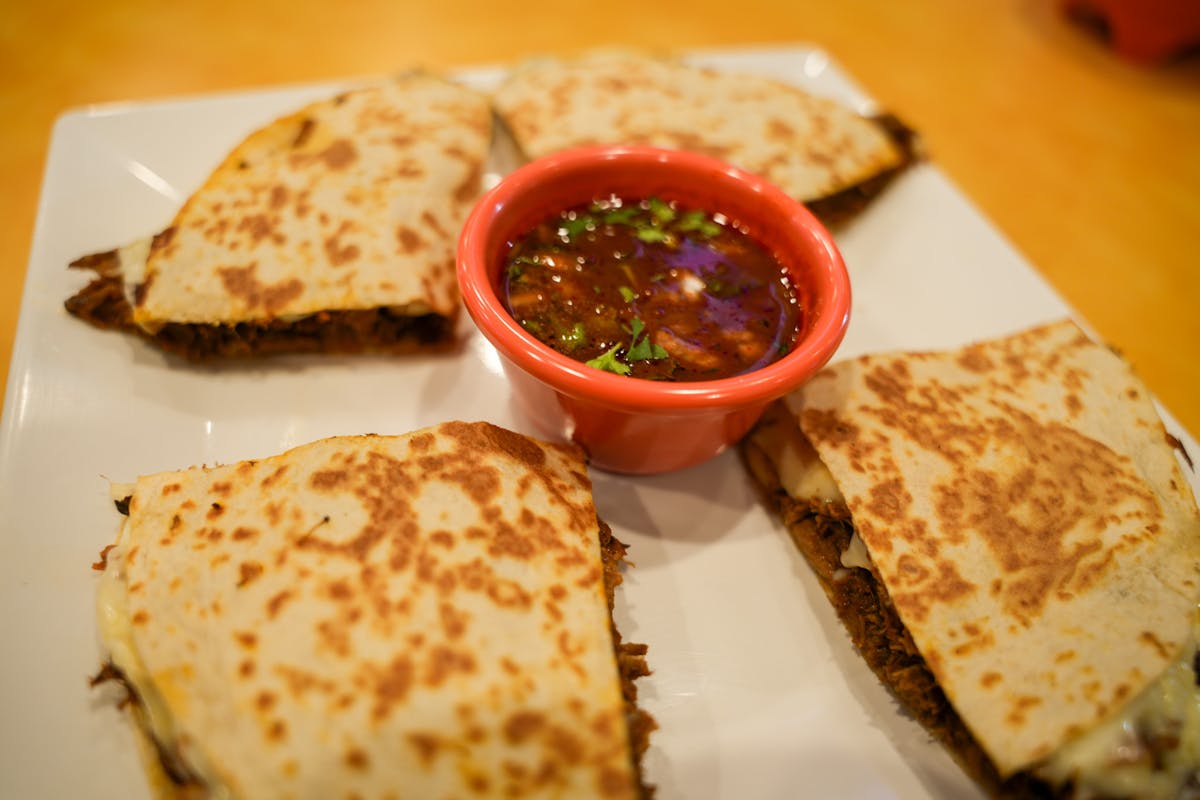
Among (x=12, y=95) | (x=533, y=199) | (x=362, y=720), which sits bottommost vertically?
(x=362, y=720)

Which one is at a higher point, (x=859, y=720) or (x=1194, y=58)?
(x=1194, y=58)

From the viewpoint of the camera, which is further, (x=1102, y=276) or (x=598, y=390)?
(x=1102, y=276)

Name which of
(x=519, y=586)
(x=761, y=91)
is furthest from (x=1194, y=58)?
(x=519, y=586)

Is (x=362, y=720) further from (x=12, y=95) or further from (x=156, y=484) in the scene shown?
(x=12, y=95)

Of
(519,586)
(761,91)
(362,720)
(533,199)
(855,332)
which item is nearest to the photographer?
(362,720)

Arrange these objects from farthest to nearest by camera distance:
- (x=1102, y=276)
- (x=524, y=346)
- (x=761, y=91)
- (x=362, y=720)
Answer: (x=1102, y=276) < (x=761, y=91) < (x=524, y=346) < (x=362, y=720)

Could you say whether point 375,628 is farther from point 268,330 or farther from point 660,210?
point 660,210
